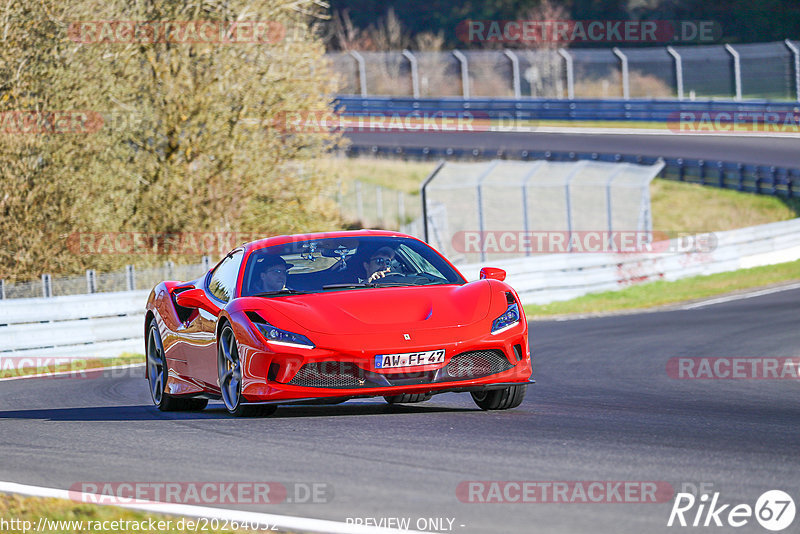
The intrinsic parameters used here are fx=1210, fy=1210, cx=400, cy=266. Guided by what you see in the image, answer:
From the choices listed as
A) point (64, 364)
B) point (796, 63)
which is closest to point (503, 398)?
point (64, 364)

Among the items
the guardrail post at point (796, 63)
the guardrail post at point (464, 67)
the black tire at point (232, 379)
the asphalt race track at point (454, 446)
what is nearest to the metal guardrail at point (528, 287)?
the asphalt race track at point (454, 446)

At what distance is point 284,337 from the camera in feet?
25.4

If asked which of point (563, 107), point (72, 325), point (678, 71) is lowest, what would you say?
point (72, 325)

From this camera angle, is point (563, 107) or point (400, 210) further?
point (563, 107)

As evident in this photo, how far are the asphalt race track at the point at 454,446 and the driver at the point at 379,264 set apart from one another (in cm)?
98

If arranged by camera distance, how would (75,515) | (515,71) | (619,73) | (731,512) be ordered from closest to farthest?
(731,512), (75,515), (515,71), (619,73)

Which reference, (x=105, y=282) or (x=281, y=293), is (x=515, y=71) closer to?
(x=105, y=282)

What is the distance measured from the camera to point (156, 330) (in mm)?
10055

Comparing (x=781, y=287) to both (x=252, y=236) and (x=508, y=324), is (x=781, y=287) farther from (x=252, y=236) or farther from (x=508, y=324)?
(x=508, y=324)

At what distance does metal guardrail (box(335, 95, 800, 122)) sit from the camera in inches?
1607

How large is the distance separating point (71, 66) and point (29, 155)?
6.49ft

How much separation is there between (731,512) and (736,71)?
39008mm

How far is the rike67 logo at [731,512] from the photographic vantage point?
4766 mm

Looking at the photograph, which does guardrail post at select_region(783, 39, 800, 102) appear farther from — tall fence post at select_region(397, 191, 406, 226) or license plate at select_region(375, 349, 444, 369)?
license plate at select_region(375, 349, 444, 369)
